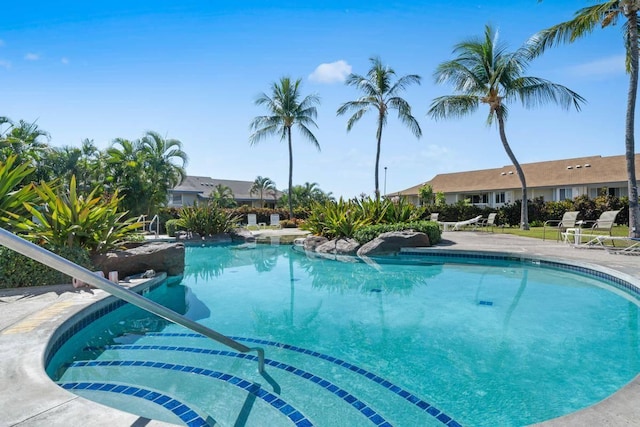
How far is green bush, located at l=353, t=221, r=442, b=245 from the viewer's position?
1394 centimetres

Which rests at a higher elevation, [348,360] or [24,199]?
[24,199]

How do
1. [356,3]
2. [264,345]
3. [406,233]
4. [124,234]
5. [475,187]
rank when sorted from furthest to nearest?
[475,187] < [406,233] < [356,3] < [124,234] < [264,345]

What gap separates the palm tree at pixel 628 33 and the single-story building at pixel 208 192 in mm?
38020

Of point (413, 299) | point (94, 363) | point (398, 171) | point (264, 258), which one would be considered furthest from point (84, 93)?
point (398, 171)

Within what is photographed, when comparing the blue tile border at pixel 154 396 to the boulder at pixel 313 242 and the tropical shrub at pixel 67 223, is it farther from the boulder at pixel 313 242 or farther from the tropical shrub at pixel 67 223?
the boulder at pixel 313 242

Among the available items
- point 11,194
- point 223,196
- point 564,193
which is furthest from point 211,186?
point 11,194

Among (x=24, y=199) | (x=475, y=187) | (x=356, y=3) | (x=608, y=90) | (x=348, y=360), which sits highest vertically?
(x=356, y=3)

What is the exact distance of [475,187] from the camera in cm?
3609

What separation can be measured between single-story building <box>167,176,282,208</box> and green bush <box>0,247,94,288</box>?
37.4m

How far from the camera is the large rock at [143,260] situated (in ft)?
25.4

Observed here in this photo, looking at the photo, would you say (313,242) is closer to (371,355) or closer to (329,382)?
(371,355)

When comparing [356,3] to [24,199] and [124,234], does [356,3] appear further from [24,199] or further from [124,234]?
[24,199]

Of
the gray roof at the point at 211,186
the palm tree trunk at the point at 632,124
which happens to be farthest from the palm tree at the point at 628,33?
the gray roof at the point at 211,186

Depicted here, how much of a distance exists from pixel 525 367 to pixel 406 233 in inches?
370
